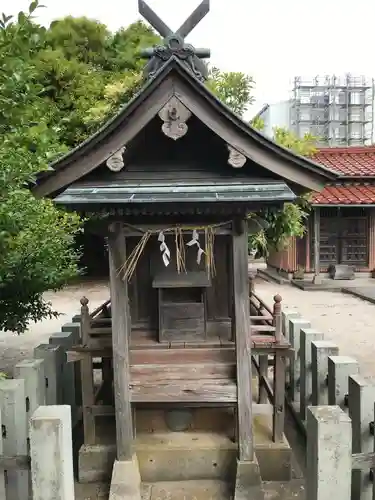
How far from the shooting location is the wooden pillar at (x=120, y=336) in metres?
4.23

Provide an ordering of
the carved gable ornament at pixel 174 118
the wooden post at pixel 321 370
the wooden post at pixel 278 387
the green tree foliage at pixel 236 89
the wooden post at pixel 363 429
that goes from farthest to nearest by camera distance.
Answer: the green tree foliage at pixel 236 89 → the wooden post at pixel 321 370 → the wooden post at pixel 278 387 → the carved gable ornament at pixel 174 118 → the wooden post at pixel 363 429

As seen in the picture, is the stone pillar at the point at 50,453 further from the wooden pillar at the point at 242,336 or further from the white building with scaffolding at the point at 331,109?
the white building with scaffolding at the point at 331,109

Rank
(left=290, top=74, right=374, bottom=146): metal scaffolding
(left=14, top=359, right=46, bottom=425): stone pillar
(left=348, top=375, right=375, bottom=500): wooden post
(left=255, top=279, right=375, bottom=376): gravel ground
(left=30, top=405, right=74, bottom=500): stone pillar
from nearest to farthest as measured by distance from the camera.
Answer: (left=30, top=405, right=74, bottom=500): stone pillar → (left=348, top=375, right=375, bottom=500): wooden post → (left=14, top=359, right=46, bottom=425): stone pillar → (left=255, top=279, right=375, bottom=376): gravel ground → (left=290, top=74, right=374, bottom=146): metal scaffolding

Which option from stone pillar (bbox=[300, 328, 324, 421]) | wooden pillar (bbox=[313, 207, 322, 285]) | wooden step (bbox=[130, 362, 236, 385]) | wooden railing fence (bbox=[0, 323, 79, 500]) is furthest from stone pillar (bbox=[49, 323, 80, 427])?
wooden pillar (bbox=[313, 207, 322, 285])

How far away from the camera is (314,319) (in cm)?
1199

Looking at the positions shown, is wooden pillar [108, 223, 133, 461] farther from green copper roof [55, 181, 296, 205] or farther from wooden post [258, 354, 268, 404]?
wooden post [258, 354, 268, 404]

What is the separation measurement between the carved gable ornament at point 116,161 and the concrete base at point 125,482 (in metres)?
2.93

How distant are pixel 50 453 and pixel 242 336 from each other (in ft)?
6.85

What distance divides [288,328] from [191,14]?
4.59 metres

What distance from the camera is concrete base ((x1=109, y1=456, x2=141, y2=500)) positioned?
4250mm

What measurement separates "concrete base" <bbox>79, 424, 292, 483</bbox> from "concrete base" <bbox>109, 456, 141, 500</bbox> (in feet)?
0.78

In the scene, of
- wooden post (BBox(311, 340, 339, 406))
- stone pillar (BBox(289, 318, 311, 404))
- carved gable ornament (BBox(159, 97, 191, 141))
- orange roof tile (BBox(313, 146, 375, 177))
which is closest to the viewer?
carved gable ornament (BBox(159, 97, 191, 141))

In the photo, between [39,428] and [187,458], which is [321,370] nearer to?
[187,458]

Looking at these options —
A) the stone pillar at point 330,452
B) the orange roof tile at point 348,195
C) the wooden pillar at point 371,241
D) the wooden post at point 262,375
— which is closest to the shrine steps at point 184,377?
the wooden post at point 262,375
